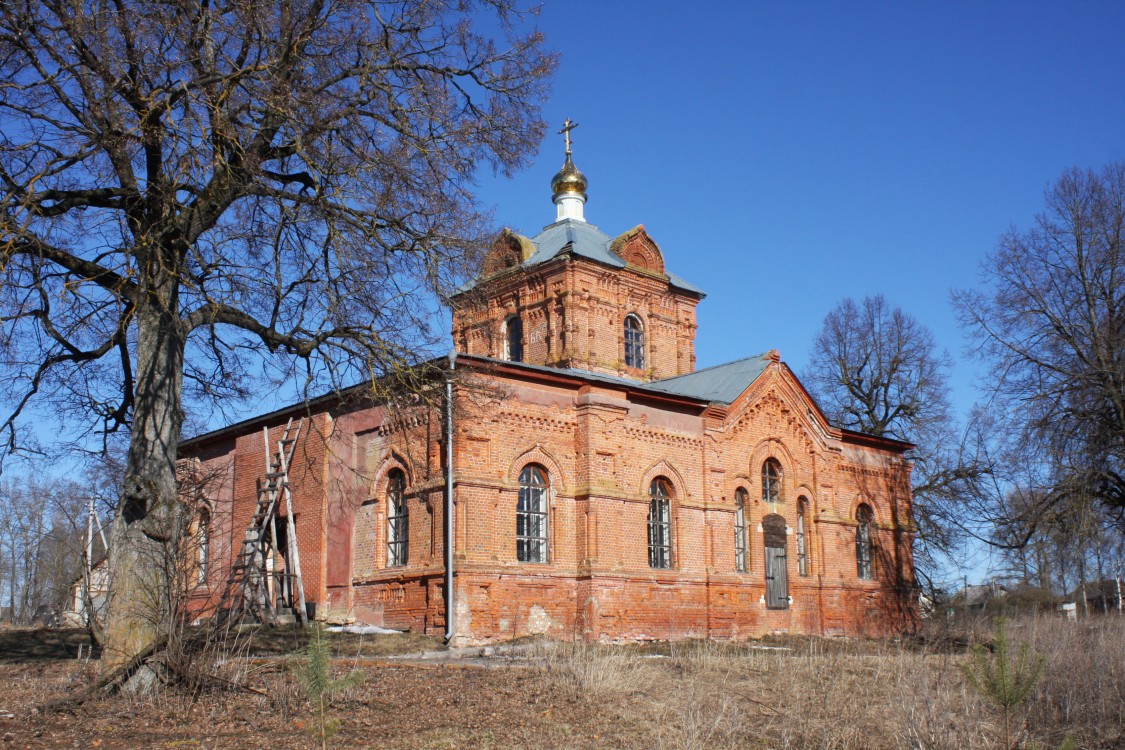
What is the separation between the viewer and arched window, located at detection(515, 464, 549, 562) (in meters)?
19.2

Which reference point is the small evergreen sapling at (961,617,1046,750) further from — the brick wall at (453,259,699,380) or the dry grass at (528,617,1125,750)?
the brick wall at (453,259,699,380)

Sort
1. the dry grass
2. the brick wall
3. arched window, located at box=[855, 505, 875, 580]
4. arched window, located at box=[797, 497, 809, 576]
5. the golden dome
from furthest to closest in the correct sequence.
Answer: the golden dome → arched window, located at box=[855, 505, 875, 580] → the brick wall → arched window, located at box=[797, 497, 809, 576] → the dry grass

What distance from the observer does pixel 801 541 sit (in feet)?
78.1

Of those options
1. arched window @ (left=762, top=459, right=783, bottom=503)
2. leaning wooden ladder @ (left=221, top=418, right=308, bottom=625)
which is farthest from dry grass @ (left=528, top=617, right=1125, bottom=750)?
arched window @ (left=762, top=459, right=783, bottom=503)

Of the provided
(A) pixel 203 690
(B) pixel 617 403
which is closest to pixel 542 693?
(A) pixel 203 690

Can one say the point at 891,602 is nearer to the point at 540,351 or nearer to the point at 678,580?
the point at 678,580

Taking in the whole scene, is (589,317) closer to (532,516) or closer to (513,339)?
(513,339)

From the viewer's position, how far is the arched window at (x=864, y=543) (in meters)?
25.5

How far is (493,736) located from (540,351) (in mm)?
16572

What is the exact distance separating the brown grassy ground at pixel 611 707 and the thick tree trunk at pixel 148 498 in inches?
31.7

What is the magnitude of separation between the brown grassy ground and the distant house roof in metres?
12.9

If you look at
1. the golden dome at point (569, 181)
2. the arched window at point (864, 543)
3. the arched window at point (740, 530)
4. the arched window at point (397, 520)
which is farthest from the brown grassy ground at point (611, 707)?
the golden dome at point (569, 181)

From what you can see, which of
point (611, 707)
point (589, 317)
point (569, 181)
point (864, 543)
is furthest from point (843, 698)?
point (569, 181)

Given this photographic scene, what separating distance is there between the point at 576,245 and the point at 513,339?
2914 mm
